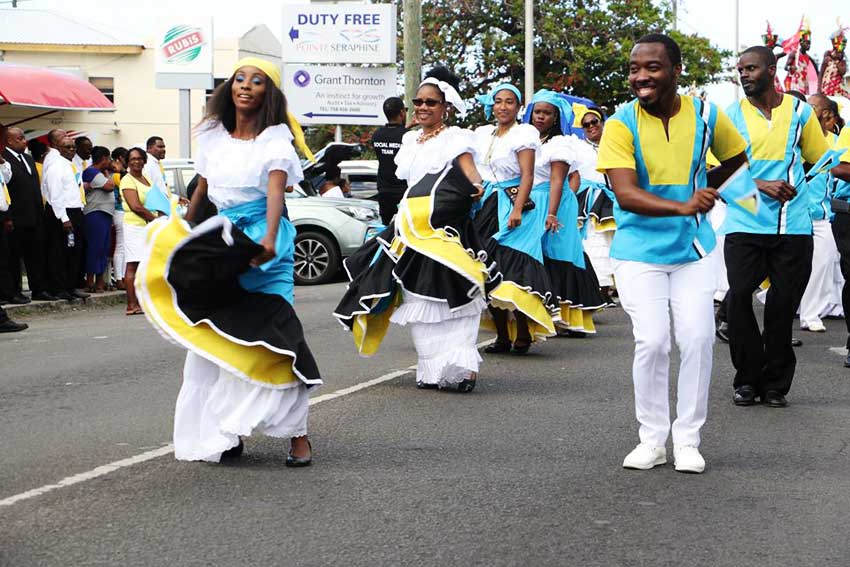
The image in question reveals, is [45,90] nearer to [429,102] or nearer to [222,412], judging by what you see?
[429,102]

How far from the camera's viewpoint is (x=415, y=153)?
917cm

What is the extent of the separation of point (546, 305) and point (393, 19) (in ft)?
78.6

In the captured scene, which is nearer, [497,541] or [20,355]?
[497,541]

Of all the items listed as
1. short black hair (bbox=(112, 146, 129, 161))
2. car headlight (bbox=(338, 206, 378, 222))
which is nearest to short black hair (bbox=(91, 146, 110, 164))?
short black hair (bbox=(112, 146, 129, 161))

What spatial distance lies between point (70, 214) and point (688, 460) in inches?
466

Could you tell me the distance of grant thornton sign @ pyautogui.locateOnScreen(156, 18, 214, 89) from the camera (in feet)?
93.0

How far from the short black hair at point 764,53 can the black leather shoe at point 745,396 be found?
190 centimetres

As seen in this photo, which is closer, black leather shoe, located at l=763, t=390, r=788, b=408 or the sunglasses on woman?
black leather shoe, located at l=763, t=390, r=788, b=408

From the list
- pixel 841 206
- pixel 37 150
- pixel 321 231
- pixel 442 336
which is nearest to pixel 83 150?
pixel 37 150

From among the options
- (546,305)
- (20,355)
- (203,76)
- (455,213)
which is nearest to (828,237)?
(546,305)

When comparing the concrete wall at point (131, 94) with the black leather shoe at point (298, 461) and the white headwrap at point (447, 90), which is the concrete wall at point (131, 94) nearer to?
the white headwrap at point (447, 90)

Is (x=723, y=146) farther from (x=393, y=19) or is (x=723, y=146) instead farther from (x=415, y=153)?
(x=393, y=19)

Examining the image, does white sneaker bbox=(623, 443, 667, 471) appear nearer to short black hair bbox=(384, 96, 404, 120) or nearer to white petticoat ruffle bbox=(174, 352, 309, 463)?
white petticoat ruffle bbox=(174, 352, 309, 463)

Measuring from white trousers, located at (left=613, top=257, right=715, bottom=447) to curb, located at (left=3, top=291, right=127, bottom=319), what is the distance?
1050 centimetres
